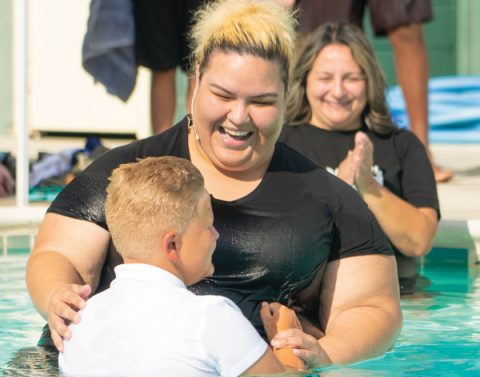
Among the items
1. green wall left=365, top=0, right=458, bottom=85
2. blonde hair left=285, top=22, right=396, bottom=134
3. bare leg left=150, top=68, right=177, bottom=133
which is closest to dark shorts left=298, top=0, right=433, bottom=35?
bare leg left=150, top=68, right=177, bottom=133

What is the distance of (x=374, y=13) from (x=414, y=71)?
0.41m

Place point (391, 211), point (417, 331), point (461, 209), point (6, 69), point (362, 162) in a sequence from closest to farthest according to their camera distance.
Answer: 1. point (417, 331)
2. point (362, 162)
3. point (391, 211)
4. point (461, 209)
5. point (6, 69)

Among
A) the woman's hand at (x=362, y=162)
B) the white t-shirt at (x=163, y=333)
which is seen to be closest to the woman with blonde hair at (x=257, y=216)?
the white t-shirt at (x=163, y=333)

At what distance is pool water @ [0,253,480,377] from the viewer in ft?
14.0

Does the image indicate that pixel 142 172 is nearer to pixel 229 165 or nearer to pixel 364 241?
pixel 229 165

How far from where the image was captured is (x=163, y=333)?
352 centimetres

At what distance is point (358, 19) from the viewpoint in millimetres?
7953

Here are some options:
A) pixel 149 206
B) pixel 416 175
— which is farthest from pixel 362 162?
pixel 149 206

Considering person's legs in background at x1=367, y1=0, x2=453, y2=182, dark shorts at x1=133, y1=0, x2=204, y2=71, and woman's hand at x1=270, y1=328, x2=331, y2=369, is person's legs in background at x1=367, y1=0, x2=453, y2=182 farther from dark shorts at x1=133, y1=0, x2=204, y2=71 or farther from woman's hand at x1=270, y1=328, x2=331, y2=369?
woman's hand at x1=270, y1=328, x2=331, y2=369

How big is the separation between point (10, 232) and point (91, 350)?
3.34 meters

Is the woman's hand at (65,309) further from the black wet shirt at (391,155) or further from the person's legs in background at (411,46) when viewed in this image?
the person's legs in background at (411,46)

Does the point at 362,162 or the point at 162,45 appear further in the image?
the point at 162,45

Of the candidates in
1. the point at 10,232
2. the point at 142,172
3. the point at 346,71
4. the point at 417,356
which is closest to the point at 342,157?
the point at 346,71

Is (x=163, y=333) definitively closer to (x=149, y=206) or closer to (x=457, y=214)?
(x=149, y=206)
